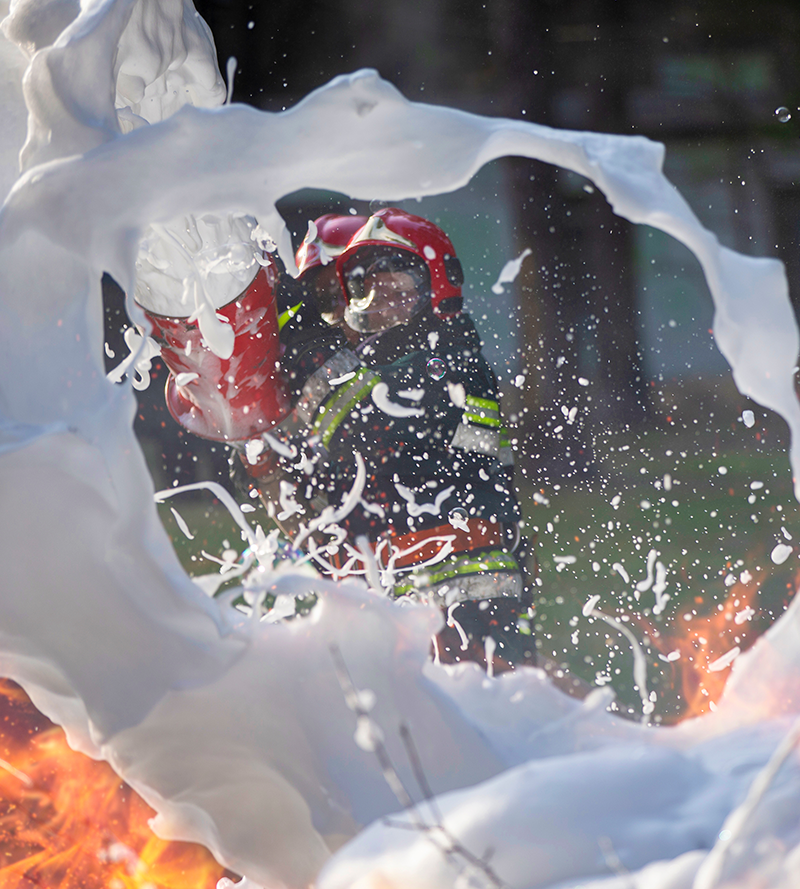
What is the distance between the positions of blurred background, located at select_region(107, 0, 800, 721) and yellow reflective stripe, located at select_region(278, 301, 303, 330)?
92.8 inches

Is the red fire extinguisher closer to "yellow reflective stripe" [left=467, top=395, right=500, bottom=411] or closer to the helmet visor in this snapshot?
the helmet visor

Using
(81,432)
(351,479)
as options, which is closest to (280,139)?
(81,432)

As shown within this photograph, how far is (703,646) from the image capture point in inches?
115

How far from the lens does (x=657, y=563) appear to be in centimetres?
435

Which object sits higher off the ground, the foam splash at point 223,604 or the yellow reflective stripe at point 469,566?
the foam splash at point 223,604

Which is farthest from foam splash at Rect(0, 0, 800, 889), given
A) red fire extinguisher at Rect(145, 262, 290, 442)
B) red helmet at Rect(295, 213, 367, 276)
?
red helmet at Rect(295, 213, 367, 276)

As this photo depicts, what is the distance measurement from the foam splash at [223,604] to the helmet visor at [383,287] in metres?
1.13

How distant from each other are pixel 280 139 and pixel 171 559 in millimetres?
456

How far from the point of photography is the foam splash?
2.76ft

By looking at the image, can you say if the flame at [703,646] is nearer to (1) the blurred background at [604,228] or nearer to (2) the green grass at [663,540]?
(2) the green grass at [663,540]

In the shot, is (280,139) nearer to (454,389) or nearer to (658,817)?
(658,817)

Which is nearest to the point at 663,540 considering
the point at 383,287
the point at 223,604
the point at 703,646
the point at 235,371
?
the point at 703,646

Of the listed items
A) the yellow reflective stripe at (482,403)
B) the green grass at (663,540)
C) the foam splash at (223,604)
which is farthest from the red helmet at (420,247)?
the foam splash at (223,604)

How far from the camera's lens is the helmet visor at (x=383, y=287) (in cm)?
207
